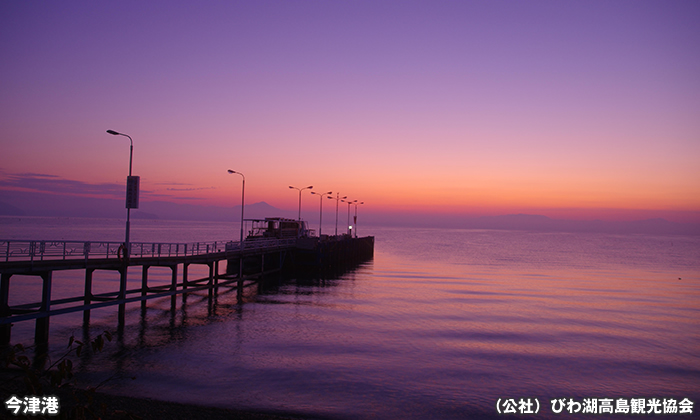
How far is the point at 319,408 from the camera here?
13.8 meters

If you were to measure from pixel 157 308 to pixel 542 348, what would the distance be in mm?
22612

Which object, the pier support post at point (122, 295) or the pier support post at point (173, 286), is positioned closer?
the pier support post at point (122, 295)

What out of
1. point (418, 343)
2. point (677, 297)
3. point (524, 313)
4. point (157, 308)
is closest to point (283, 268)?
point (157, 308)

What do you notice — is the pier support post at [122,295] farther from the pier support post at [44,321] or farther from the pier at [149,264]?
the pier support post at [44,321]

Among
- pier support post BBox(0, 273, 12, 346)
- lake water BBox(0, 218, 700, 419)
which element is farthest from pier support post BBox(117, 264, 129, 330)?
pier support post BBox(0, 273, 12, 346)

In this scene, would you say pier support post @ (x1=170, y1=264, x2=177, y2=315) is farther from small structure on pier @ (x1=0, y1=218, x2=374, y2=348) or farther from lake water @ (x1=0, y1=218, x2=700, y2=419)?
lake water @ (x1=0, y1=218, x2=700, y2=419)

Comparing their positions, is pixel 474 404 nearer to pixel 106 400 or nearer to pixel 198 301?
pixel 106 400

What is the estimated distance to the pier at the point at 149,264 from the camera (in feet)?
63.1

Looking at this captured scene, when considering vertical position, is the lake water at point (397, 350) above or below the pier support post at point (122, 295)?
below

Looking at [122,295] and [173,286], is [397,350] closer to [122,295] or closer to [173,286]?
[122,295]

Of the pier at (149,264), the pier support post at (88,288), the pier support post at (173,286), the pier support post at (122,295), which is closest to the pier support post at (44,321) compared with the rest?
the pier at (149,264)

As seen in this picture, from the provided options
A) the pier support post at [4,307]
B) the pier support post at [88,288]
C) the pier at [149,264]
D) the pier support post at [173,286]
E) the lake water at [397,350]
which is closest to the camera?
the lake water at [397,350]

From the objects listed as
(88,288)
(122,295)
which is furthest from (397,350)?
(88,288)

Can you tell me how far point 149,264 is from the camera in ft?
86.7
